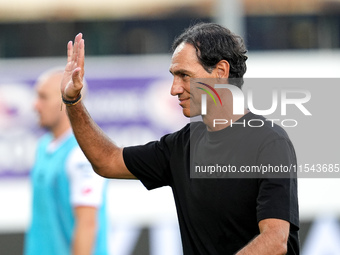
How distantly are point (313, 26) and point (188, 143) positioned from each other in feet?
21.2

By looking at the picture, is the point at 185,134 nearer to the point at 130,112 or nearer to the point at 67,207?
the point at 67,207

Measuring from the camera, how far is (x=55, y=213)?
5.17 meters

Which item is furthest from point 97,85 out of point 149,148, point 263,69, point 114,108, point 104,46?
point 149,148

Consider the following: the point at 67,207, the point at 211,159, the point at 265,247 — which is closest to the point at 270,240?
the point at 265,247

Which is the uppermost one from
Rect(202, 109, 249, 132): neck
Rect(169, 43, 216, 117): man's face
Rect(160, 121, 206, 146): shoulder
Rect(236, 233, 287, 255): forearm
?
Rect(169, 43, 216, 117): man's face

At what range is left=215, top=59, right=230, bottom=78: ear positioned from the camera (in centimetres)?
375

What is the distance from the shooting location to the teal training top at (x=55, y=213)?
16.9 ft

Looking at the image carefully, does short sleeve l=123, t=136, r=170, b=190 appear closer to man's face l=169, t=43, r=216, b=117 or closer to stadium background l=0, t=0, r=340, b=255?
man's face l=169, t=43, r=216, b=117

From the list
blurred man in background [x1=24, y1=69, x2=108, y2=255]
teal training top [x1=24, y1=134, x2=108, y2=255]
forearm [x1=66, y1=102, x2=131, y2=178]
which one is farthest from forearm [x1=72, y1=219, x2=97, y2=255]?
forearm [x1=66, y1=102, x2=131, y2=178]

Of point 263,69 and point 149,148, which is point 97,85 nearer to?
point 263,69

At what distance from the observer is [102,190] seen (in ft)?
17.0

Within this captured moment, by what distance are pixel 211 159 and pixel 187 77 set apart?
0.41 m

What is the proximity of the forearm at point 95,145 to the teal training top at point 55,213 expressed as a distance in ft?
4.05

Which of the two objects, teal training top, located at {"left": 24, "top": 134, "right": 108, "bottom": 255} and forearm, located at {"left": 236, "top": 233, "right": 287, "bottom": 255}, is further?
teal training top, located at {"left": 24, "top": 134, "right": 108, "bottom": 255}
